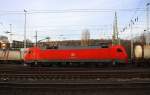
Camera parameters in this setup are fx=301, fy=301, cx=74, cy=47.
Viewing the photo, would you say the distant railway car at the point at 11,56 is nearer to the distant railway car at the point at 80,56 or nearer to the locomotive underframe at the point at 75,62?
the locomotive underframe at the point at 75,62

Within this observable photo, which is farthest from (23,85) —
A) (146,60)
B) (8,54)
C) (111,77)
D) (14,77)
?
(8,54)

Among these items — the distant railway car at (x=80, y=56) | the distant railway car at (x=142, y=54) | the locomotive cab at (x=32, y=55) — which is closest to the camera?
the distant railway car at (x=80, y=56)

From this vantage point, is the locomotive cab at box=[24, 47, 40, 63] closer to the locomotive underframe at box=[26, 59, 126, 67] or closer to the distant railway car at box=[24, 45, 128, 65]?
the distant railway car at box=[24, 45, 128, 65]

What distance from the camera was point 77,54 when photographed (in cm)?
3772

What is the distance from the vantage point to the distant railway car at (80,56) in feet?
120

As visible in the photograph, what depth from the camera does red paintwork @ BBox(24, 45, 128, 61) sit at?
36.6 m

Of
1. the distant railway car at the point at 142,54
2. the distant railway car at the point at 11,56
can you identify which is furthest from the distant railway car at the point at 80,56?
the distant railway car at the point at 11,56

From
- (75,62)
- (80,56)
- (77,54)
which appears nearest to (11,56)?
(75,62)

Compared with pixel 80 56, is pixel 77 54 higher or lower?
higher

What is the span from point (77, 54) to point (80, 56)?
1.55ft

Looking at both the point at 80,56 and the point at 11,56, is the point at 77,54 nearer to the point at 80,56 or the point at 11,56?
the point at 80,56

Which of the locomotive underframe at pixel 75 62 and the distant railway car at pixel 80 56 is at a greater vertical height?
the distant railway car at pixel 80 56

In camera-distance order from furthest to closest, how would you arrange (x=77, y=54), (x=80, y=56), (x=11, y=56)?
(x=11, y=56), (x=77, y=54), (x=80, y=56)

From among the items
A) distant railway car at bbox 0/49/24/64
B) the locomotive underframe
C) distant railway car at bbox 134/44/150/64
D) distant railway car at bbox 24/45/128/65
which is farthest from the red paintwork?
distant railway car at bbox 0/49/24/64
